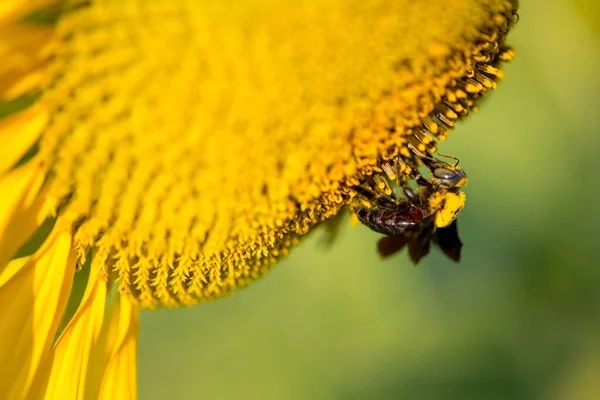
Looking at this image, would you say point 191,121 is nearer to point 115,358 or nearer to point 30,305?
point 30,305

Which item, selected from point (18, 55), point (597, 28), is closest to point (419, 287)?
point (597, 28)

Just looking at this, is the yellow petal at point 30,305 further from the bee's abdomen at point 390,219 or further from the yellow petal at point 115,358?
the bee's abdomen at point 390,219

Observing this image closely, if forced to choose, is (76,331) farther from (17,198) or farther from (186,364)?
(186,364)

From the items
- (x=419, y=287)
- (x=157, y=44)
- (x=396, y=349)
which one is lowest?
(x=396, y=349)

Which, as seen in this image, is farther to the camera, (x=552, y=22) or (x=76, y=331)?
(x=552, y=22)

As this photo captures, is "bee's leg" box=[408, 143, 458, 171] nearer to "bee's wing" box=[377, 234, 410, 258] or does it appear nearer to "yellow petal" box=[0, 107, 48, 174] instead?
"bee's wing" box=[377, 234, 410, 258]

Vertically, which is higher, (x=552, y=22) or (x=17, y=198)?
(x=552, y=22)

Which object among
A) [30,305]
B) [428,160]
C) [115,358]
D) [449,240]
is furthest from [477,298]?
[30,305]

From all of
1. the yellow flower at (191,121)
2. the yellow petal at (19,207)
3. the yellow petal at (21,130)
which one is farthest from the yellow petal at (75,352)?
the yellow petal at (21,130)

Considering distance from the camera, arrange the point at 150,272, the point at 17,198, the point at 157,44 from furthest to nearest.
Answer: the point at 150,272
the point at 17,198
the point at 157,44
